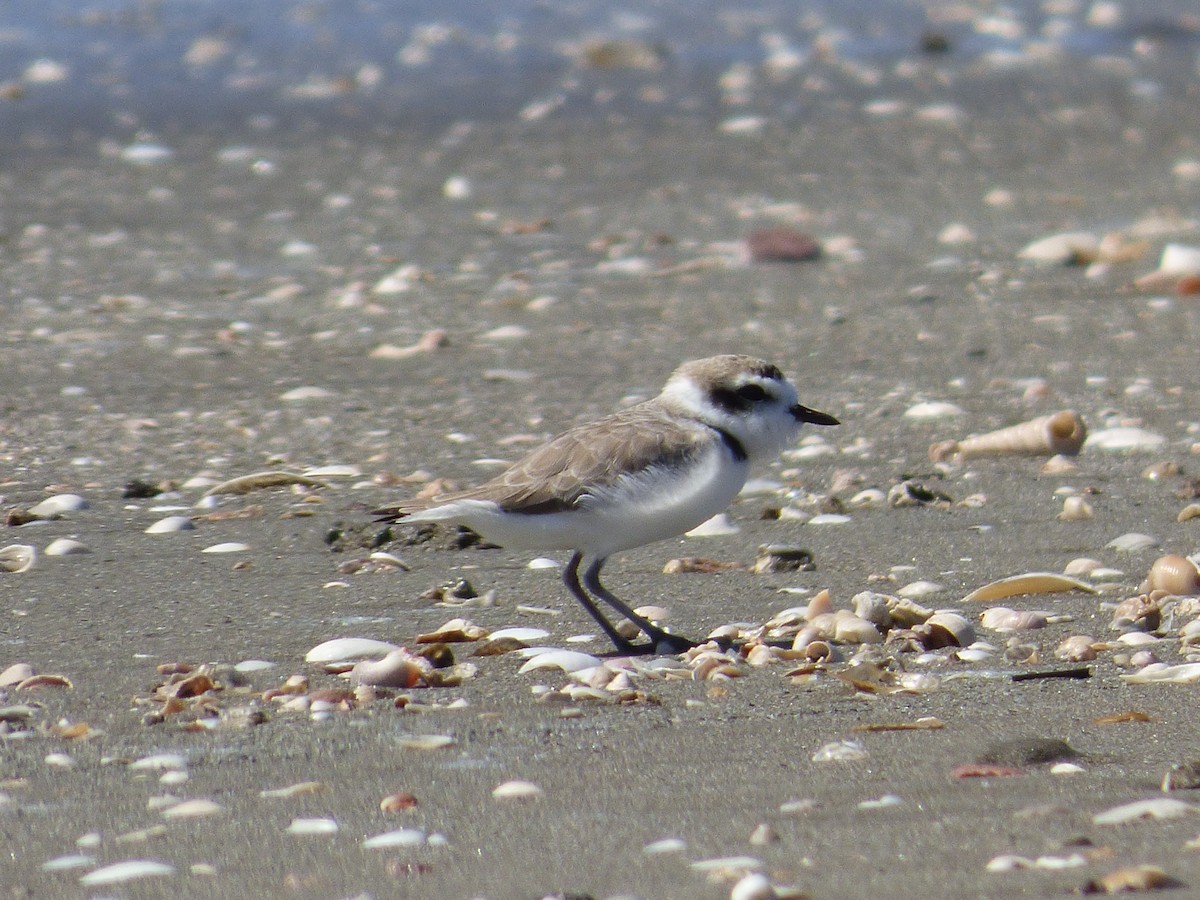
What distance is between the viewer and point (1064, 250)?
8805 millimetres

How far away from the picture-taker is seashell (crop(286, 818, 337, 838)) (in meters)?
3.07

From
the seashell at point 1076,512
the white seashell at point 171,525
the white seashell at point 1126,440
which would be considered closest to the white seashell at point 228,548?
the white seashell at point 171,525

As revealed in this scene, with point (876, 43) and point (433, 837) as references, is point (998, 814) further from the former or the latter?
point (876, 43)

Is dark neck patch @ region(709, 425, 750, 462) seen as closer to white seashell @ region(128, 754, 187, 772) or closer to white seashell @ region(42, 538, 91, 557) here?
white seashell @ region(128, 754, 187, 772)

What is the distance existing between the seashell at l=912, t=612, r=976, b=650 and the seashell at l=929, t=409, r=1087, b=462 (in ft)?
6.11

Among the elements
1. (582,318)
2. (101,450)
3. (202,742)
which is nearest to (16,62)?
(582,318)

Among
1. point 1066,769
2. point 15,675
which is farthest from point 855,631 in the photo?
point 15,675

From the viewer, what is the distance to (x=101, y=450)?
6.23 metres

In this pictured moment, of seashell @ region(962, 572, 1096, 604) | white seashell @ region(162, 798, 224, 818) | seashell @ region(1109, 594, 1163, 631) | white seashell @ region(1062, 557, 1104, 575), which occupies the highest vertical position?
white seashell @ region(162, 798, 224, 818)

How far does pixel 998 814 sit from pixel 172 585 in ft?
8.40

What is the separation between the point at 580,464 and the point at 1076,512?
176cm

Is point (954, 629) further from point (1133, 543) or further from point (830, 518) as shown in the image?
point (830, 518)

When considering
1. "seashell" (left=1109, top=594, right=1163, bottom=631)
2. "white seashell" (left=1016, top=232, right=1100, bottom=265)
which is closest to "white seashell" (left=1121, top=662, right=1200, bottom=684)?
"seashell" (left=1109, top=594, right=1163, bottom=631)

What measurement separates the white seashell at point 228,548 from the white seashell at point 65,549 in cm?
33
